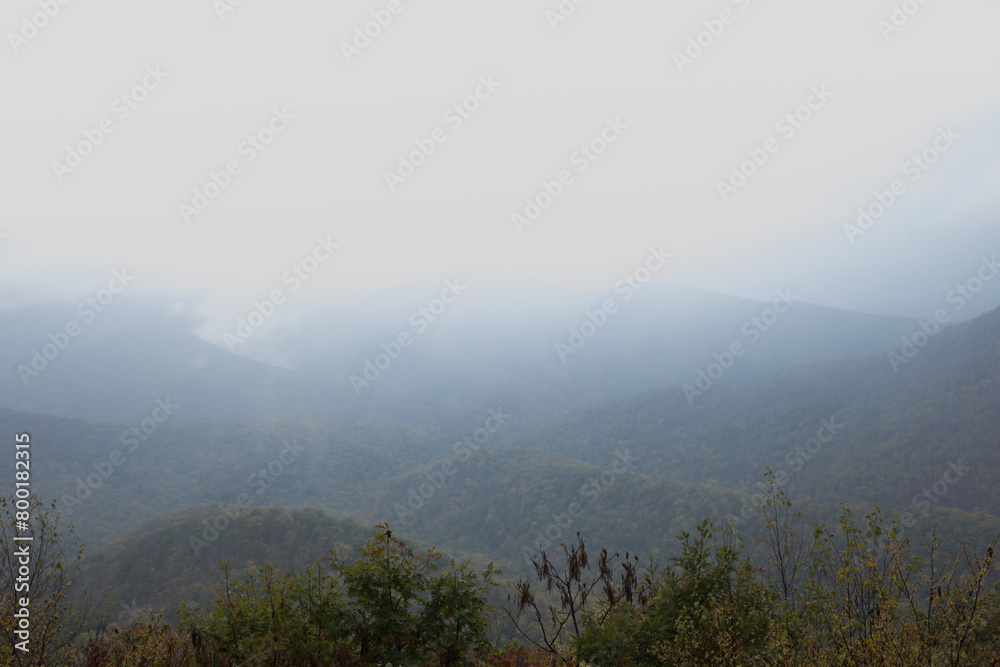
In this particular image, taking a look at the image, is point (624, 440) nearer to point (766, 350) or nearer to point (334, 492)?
point (334, 492)

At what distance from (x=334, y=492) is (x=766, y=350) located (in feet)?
509

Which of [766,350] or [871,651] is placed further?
[766,350]

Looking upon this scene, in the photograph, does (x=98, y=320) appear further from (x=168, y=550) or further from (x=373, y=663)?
(x=373, y=663)

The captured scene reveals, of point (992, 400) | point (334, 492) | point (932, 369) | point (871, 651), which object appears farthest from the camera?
point (334, 492)

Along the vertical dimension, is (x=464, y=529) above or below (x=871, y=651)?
below

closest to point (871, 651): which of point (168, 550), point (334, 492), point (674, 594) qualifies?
point (674, 594)

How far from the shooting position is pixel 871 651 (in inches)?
241

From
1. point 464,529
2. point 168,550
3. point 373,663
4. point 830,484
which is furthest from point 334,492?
point 373,663

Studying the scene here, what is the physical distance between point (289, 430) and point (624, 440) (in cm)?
8359

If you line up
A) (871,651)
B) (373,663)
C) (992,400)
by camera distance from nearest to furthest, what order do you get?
(871,651) < (373,663) < (992,400)

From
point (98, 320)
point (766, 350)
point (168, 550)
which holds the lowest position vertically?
point (168, 550)

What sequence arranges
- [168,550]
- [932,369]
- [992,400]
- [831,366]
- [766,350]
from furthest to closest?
[766,350], [831,366], [932,369], [992,400], [168,550]

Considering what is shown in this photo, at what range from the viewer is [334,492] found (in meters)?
103

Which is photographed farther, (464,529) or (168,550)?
(464,529)
